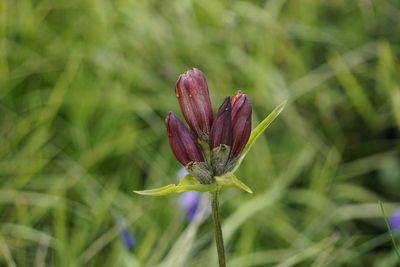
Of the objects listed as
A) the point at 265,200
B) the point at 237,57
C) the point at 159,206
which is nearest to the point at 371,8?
the point at 237,57

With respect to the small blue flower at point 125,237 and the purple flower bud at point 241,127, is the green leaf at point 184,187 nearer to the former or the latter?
the purple flower bud at point 241,127

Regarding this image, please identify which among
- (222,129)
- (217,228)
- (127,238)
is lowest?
(127,238)

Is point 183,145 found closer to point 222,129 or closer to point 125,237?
point 222,129

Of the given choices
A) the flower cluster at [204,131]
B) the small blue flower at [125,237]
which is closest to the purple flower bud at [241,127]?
the flower cluster at [204,131]

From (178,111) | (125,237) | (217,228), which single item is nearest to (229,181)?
(217,228)

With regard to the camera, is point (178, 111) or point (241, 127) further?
point (178, 111)

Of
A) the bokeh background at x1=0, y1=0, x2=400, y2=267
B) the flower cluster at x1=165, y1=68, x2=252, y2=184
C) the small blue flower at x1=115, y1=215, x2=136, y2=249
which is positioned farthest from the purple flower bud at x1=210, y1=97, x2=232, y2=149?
the small blue flower at x1=115, y1=215, x2=136, y2=249

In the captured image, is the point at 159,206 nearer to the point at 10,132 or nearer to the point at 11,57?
the point at 10,132
